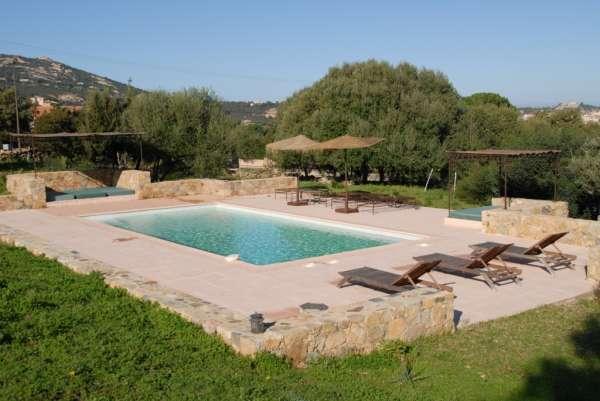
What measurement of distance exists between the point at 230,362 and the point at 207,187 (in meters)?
19.8

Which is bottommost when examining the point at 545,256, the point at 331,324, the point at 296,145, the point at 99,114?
the point at 545,256

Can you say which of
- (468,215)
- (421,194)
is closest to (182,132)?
Result: (421,194)

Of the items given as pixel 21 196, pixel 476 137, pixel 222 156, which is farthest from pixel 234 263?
pixel 476 137

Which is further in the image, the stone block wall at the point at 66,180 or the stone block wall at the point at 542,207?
the stone block wall at the point at 66,180

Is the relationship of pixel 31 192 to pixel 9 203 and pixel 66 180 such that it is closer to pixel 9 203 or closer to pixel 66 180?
pixel 9 203

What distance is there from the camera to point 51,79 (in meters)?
100

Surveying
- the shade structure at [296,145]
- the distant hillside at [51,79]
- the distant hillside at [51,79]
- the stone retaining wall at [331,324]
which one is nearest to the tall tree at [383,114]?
the shade structure at [296,145]

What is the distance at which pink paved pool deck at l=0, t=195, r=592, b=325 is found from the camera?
903 cm

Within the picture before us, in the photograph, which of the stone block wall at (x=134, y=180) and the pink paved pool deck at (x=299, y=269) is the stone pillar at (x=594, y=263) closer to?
the pink paved pool deck at (x=299, y=269)

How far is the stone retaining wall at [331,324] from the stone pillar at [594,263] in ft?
13.8

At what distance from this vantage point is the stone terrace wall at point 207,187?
23.8 meters

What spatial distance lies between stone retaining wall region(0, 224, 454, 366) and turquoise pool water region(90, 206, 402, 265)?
598 centimetres

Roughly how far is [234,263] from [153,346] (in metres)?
5.74

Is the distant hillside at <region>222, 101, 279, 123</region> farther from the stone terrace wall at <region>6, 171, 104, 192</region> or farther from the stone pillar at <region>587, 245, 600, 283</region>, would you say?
the stone pillar at <region>587, 245, 600, 283</region>
